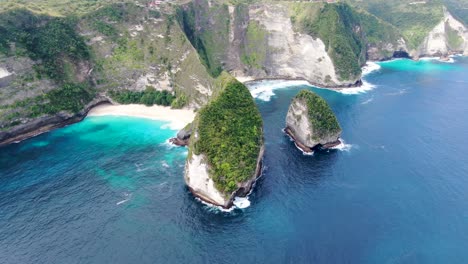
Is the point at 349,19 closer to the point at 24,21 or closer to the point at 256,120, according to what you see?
the point at 256,120

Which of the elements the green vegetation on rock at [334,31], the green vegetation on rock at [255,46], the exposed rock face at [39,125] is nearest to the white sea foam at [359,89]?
the green vegetation on rock at [334,31]

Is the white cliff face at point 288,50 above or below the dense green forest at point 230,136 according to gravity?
above

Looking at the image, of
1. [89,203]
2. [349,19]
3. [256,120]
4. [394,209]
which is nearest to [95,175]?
[89,203]

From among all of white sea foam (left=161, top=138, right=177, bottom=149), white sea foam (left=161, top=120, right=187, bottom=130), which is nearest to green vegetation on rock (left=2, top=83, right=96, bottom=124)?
white sea foam (left=161, top=120, right=187, bottom=130)

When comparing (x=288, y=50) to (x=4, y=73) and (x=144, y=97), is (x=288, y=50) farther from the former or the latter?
(x=4, y=73)

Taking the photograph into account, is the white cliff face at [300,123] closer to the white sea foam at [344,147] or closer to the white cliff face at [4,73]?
the white sea foam at [344,147]

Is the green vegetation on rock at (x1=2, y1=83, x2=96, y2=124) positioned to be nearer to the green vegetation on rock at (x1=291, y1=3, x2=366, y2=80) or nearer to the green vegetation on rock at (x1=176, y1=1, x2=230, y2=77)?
the green vegetation on rock at (x1=176, y1=1, x2=230, y2=77)
